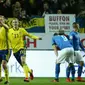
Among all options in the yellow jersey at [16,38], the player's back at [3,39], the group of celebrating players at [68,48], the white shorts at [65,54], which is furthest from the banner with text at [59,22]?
the player's back at [3,39]

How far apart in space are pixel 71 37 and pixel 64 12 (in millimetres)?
5285

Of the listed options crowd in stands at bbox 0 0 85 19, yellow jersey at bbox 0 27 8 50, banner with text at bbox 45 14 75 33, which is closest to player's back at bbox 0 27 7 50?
yellow jersey at bbox 0 27 8 50

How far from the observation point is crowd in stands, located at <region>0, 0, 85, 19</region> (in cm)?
2022

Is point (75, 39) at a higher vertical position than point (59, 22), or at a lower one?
lower

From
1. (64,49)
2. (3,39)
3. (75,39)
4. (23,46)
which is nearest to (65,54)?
(64,49)

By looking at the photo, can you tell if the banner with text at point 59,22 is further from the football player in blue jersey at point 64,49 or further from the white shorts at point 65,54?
the white shorts at point 65,54

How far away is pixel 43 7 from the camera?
20.7 metres

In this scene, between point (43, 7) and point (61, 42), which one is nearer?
point (61, 42)

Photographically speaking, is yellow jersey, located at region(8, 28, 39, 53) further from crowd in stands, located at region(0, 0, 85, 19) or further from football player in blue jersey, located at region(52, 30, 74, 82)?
crowd in stands, located at region(0, 0, 85, 19)

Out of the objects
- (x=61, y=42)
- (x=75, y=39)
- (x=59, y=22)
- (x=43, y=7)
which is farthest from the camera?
(x=43, y=7)

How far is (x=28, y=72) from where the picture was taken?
15531 millimetres

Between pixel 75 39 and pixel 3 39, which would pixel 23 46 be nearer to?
pixel 3 39

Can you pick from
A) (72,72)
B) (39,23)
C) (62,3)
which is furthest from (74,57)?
(62,3)

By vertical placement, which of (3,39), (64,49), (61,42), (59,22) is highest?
(59,22)
